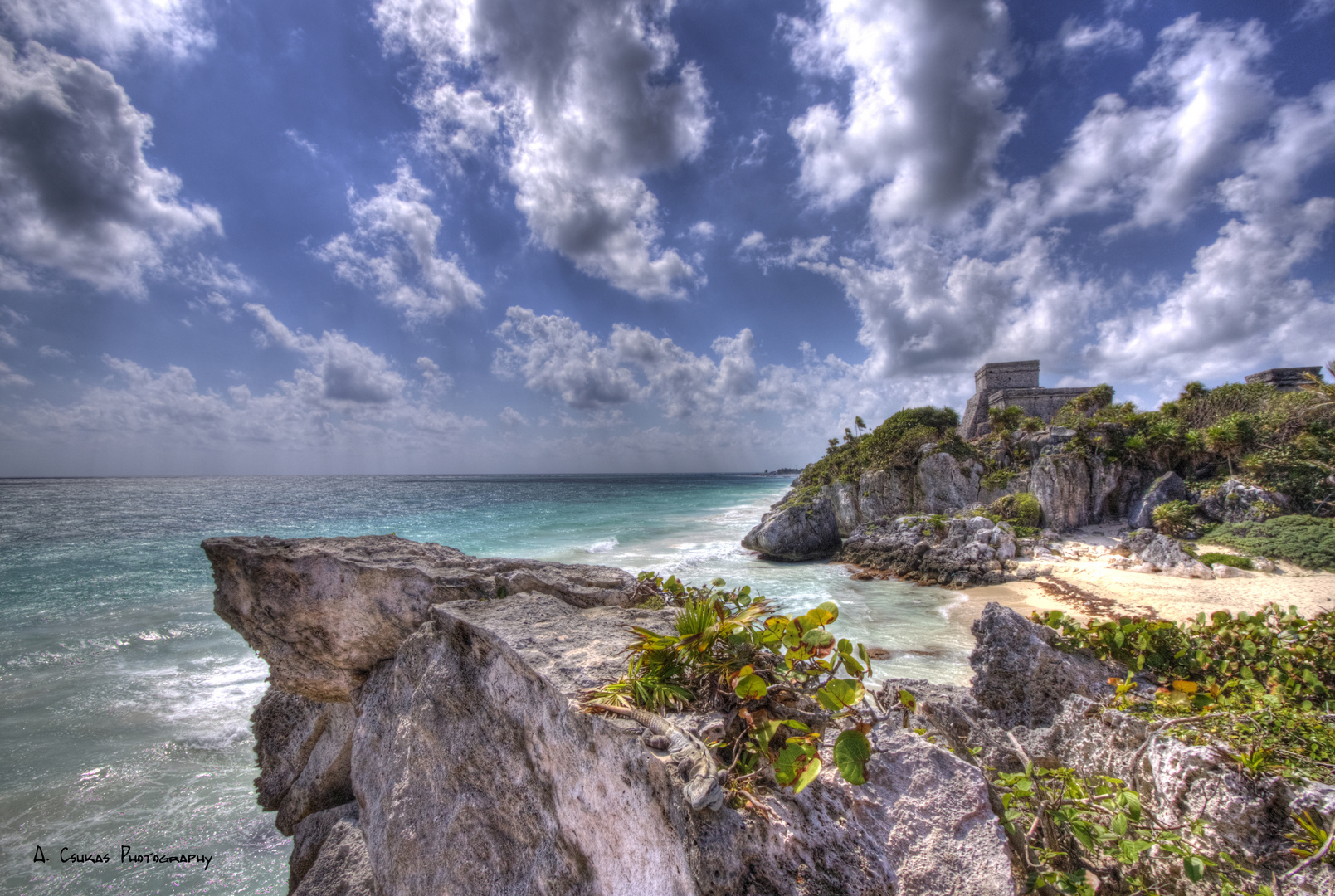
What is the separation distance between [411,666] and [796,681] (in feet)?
9.54

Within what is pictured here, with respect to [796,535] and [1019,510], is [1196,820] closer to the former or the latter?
[796,535]

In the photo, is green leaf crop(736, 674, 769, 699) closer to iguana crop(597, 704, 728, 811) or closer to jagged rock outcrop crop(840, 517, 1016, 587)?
iguana crop(597, 704, 728, 811)

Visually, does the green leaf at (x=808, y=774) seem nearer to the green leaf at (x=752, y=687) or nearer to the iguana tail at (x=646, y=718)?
the green leaf at (x=752, y=687)

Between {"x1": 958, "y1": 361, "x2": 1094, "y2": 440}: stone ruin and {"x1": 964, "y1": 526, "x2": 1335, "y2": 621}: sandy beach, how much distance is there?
20.8 meters

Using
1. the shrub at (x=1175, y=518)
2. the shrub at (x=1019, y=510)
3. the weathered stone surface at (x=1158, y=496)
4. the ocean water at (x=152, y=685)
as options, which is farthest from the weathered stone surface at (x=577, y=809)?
the weathered stone surface at (x=1158, y=496)

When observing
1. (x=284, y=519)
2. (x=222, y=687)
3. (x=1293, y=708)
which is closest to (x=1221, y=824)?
(x=1293, y=708)

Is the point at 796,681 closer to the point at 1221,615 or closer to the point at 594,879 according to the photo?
the point at 594,879

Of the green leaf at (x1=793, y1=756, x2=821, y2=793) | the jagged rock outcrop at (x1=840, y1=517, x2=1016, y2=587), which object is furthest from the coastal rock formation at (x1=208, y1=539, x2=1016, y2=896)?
the jagged rock outcrop at (x1=840, y1=517, x2=1016, y2=587)

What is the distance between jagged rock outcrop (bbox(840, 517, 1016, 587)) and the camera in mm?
17359

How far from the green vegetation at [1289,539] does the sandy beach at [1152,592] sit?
0.34 meters

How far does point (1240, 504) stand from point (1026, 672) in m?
21.4

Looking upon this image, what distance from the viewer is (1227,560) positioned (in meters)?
14.1

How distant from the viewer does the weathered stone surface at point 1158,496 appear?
1902 centimetres

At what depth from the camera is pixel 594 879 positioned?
7.24 ft
